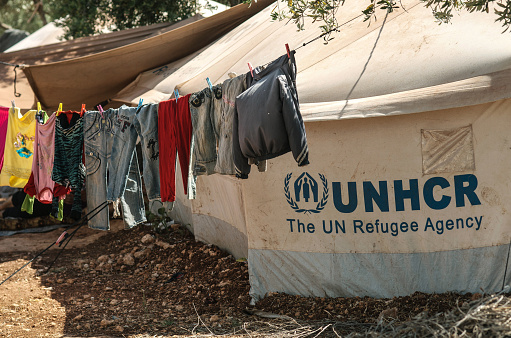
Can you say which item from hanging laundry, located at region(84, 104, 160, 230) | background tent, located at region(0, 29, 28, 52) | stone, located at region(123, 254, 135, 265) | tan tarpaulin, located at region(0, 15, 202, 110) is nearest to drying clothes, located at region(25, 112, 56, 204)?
hanging laundry, located at region(84, 104, 160, 230)

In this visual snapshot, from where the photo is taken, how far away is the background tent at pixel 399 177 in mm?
4195

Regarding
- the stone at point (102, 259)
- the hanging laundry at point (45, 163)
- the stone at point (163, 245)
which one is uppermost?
the hanging laundry at point (45, 163)

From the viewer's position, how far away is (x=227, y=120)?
4.09m

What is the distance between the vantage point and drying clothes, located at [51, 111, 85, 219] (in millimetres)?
4965

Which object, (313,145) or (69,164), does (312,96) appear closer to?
(313,145)

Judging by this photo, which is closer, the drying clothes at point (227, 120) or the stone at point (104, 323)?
the drying clothes at point (227, 120)

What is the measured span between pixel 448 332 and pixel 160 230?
4599 mm

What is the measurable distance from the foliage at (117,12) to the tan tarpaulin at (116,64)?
83.2 inches

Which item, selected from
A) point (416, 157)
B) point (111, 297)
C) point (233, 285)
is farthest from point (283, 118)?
point (111, 297)

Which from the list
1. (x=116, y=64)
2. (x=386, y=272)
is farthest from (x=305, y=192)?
(x=116, y=64)

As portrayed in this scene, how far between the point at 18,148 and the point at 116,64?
2.18 m

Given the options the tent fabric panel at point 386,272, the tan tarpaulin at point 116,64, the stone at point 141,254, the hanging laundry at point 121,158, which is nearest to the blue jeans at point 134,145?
the hanging laundry at point 121,158

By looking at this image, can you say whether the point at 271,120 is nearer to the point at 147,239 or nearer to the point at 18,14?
the point at 147,239

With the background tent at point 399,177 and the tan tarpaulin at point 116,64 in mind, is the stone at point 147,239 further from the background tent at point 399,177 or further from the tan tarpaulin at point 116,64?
the background tent at point 399,177
